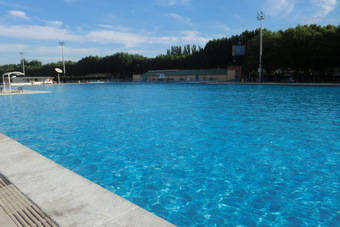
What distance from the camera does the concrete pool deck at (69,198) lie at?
324 centimetres

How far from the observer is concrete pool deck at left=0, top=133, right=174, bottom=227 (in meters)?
3.24

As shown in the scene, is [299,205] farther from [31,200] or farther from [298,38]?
[298,38]

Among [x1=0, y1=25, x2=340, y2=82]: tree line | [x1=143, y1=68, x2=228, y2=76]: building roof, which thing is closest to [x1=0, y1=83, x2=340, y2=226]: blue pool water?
[x1=0, y1=25, x2=340, y2=82]: tree line

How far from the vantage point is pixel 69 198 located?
12.6 feet

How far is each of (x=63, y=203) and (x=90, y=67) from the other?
110 meters

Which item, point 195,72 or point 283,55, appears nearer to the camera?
point 283,55

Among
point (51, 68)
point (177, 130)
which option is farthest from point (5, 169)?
point (51, 68)

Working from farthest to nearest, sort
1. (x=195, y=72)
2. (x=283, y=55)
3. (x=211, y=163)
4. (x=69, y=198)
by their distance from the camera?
1. (x=195, y=72)
2. (x=283, y=55)
3. (x=211, y=163)
4. (x=69, y=198)

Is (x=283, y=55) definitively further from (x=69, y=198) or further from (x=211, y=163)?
(x=69, y=198)

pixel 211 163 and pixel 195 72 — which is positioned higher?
pixel 195 72

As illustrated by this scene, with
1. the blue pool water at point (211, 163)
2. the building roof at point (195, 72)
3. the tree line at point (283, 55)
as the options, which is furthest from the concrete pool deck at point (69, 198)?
the building roof at point (195, 72)

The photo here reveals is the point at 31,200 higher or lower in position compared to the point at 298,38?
lower

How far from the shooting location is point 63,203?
369 cm

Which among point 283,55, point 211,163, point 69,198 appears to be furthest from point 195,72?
point 69,198
